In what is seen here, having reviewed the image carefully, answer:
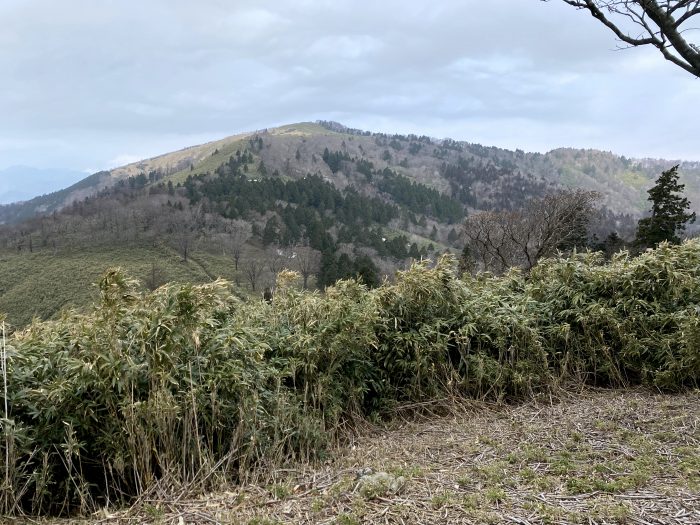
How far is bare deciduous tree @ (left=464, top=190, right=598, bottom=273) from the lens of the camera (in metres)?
27.2

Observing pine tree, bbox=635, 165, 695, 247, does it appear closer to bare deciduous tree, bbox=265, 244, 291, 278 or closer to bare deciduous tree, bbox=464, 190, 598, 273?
bare deciduous tree, bbox=464, 190, 598, 273

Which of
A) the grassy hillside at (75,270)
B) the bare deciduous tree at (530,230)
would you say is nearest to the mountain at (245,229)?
the grassy hillside at (75,270)

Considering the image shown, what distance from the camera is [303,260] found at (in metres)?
68.7

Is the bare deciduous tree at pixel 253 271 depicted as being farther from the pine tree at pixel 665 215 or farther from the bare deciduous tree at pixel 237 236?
the pine tree at pixel 665 215

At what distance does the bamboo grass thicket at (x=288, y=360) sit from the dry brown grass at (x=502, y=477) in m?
0.28

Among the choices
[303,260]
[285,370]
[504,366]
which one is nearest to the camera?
[285,370]

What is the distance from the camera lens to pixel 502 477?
3041 mm

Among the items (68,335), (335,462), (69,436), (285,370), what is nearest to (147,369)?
(69,436)

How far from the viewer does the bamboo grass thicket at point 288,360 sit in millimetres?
3008

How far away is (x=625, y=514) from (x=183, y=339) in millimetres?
2671

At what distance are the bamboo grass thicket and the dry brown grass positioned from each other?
284mm

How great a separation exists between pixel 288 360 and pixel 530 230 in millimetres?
26071

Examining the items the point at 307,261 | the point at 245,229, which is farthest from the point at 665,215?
the point at 245,229

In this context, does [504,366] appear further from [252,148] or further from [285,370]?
[252,148]
